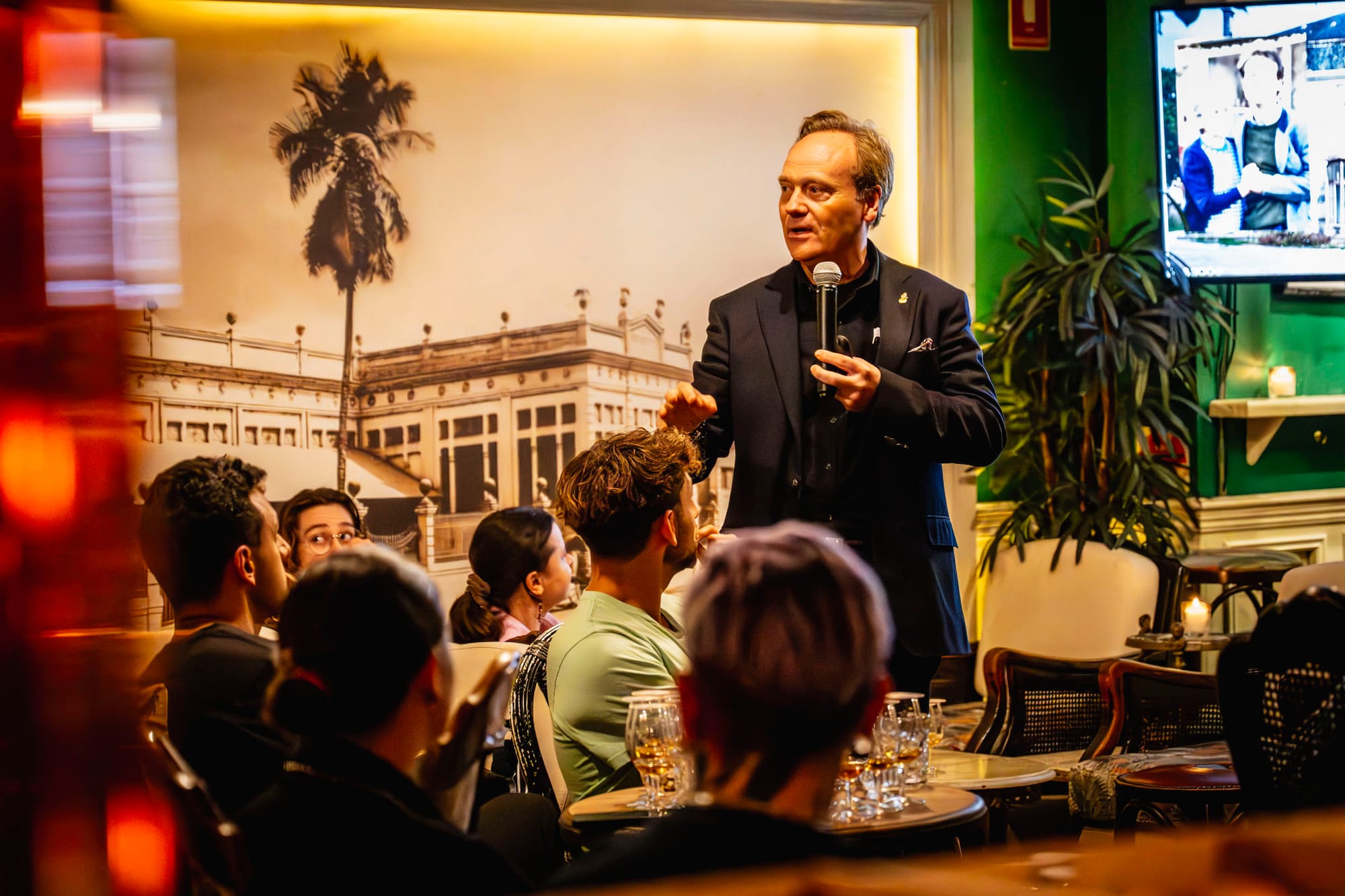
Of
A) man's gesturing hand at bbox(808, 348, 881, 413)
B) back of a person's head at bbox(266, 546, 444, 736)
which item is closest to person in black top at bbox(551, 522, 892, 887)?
back of a person's head at bbox(266, 546, 444, 736)

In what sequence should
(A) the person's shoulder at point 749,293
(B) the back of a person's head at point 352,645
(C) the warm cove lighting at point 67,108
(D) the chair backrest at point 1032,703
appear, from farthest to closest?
(D) the chair backrest at point 1032,703, (A) the person's shoulder at point 749,293, (B) the back of a person's head at point 352,645, (C) the warm cove lighting at point 67,108

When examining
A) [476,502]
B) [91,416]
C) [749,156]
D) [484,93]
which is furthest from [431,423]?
[91,416]

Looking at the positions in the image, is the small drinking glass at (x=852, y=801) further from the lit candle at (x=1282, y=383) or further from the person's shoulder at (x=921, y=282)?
the lit candle at (x=1282, y=383)

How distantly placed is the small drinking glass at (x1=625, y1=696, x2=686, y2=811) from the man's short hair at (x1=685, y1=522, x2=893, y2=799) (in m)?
0.79

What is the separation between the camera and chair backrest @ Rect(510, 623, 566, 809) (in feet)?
7.59

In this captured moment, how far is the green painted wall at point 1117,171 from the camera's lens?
17.4ft

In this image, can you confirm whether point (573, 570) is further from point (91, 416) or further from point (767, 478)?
point (91, 416)

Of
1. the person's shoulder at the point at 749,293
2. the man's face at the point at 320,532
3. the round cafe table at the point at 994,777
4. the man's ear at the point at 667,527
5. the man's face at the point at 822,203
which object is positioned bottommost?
the round cafe table at the point at 994,777

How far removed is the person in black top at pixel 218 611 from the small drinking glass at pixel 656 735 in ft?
1.62

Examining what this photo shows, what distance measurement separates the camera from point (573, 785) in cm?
215

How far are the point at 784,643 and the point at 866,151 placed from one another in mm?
1844

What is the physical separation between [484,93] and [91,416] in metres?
4.58

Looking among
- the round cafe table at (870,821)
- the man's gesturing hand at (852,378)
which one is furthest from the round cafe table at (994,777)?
the man's gesturing hand at (852,378)

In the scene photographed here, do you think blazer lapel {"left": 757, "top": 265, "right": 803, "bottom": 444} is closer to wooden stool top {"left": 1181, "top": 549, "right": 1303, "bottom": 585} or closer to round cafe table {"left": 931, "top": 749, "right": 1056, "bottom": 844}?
round cafe table {"left": 931, "top": 749, "right": 1056, "bottom": 844}
